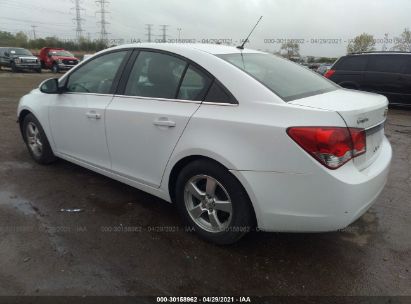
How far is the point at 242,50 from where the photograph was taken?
11.6 feet

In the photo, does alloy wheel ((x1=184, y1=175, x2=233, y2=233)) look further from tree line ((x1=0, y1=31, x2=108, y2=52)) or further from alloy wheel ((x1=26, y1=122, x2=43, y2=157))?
tree line ((x1=0, y1=31, x2=108, y2=52))

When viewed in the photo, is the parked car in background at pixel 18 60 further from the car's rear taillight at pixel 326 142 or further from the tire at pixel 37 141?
the car's rear taillight at pixel 326 142

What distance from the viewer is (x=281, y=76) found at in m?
3.11

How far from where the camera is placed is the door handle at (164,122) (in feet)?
9.72

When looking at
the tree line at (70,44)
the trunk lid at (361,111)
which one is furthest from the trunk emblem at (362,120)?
the tree line at (70,44)

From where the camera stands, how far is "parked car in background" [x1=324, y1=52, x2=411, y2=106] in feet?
32.9

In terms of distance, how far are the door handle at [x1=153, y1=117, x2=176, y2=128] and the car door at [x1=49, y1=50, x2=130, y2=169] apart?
0.76 m

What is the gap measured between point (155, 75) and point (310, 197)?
1.75 m

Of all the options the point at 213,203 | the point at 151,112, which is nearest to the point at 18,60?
the point at 151,112

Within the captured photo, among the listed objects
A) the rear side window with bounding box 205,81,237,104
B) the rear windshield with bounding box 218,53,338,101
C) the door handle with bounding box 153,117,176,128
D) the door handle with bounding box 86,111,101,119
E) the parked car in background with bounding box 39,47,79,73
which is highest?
the rear windshield with bounding box 218,53,338,101

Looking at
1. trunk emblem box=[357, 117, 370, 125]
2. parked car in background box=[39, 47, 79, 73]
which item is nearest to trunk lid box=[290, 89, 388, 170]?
trunk emblem box=[357, 117, 370, 125]

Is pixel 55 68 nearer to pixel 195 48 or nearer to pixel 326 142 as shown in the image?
pixel 195 48

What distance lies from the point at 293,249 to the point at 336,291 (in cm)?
55

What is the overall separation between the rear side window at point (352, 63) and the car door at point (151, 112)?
345 inches
